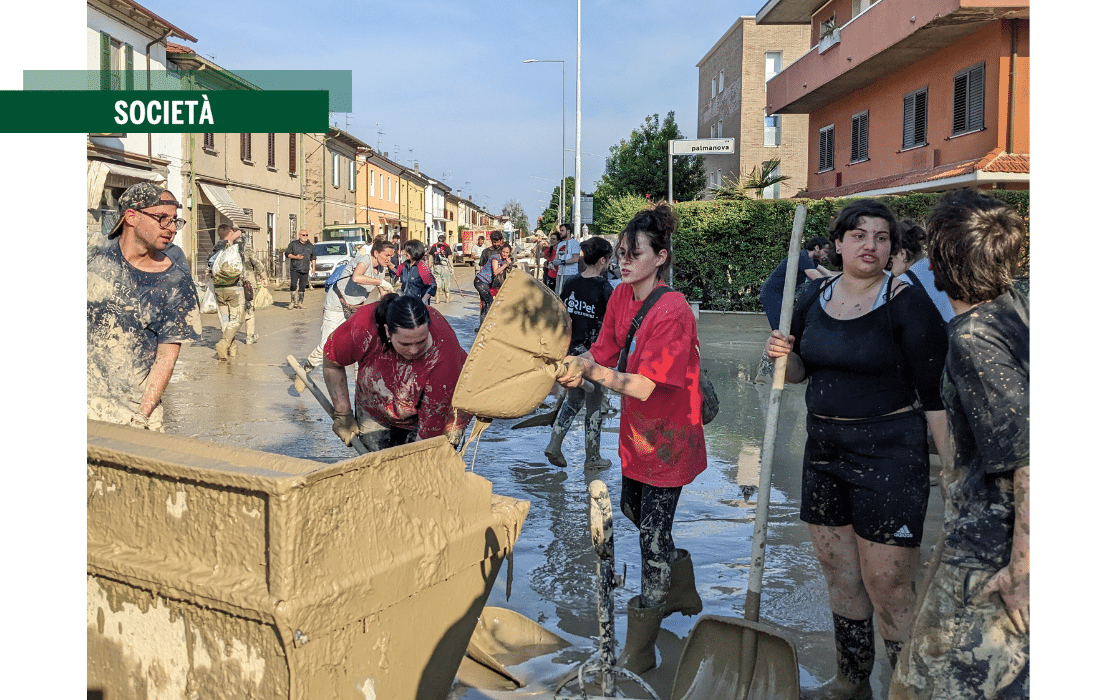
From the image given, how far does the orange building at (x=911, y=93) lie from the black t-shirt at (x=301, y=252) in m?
12.8

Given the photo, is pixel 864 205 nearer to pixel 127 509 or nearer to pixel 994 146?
pixel 127 509

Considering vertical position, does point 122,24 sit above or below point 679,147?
above

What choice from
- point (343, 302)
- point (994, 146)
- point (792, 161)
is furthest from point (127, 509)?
point (792, 161)

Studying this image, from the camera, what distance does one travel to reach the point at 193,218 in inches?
996

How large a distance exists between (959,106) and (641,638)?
1671cm

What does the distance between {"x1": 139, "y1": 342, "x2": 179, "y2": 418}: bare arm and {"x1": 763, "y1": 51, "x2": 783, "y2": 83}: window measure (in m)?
38.0

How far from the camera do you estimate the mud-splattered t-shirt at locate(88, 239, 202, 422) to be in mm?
4156

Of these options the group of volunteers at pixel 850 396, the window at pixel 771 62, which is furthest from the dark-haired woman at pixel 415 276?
the window at pixel 771 62

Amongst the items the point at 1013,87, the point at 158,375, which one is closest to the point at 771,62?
the point at 1013,87

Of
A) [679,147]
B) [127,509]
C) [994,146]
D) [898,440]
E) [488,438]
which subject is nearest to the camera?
[127,509]

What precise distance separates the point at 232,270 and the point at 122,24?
40.6ft

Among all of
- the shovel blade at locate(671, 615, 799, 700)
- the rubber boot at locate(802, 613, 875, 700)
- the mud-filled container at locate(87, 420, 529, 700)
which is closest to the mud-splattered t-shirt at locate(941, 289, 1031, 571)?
the shovel blade at locate(671, 615, 799, 700)

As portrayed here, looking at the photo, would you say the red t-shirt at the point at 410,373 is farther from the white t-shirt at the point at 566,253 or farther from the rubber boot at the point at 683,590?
the white t-shirt at the point at 566,253

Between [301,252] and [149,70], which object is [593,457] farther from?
[149,70]
